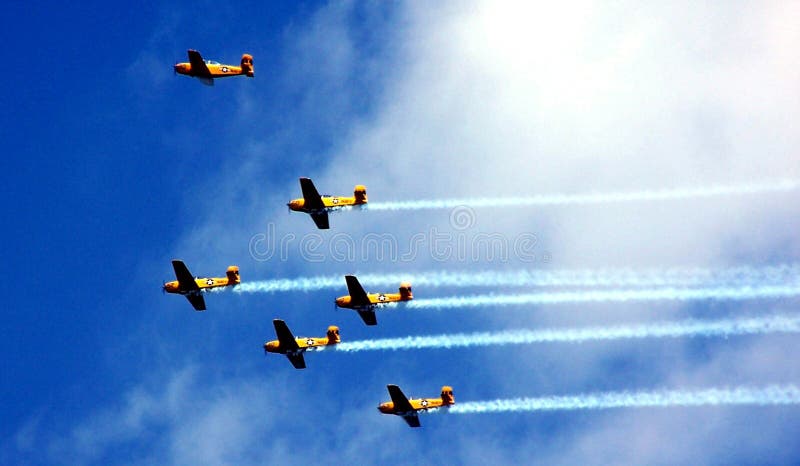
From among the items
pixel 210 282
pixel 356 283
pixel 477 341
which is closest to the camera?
pixel 477 341

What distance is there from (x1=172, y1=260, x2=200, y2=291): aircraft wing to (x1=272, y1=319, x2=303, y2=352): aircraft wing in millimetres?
7369

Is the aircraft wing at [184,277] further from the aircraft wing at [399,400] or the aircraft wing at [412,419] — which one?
the aircraft wing at [412,419]

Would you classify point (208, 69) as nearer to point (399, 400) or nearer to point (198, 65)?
point (198, 65)

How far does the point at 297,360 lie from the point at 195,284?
31.9ft

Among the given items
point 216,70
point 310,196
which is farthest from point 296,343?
point 216,70

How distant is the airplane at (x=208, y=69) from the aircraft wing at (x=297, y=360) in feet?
72.9

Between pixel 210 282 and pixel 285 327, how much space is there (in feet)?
24.1

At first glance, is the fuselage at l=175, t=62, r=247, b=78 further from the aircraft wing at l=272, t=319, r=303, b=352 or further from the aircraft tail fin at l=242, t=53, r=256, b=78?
the aircraft wing at l=272, t=319, r=303, b=352

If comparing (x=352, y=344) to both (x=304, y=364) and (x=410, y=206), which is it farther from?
(x=410, y=206)

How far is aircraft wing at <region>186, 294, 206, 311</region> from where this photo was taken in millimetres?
93188

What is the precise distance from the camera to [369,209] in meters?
91.8

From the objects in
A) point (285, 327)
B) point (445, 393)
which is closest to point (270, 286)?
point (285, 327)

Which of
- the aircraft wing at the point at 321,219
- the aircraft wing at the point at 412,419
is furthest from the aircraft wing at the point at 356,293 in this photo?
the aircraft wing at the point at 412,419

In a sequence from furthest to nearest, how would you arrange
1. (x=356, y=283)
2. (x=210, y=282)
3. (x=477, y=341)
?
(x=210, y=282) → (x=356, y=283) → (x=477, y=341)
